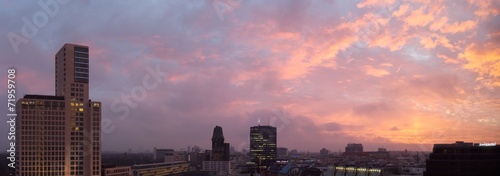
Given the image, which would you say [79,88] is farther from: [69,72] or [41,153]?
[41,153]

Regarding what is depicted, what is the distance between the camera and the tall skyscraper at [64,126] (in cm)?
10188

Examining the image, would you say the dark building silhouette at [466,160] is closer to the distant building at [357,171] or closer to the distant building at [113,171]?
the distant building at [357,171]

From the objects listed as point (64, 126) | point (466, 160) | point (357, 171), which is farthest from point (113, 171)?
point (466, 160)

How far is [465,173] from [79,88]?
89.0m

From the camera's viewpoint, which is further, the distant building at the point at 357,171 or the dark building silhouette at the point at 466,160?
the dark building silhouette at the point at 466,160

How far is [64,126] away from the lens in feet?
350

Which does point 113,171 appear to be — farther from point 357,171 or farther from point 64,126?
point 357,171

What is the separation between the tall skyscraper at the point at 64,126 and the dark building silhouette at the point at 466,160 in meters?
79.0

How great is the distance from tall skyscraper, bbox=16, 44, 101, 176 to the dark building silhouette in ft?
259

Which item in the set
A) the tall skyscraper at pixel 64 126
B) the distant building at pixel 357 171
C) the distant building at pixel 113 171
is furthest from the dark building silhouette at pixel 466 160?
the distant building at pixel 113 171

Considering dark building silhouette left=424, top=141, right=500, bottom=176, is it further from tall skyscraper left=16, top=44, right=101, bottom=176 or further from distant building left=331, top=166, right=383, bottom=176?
tall skyscraper left=16, top=44, right=101, bottom=176

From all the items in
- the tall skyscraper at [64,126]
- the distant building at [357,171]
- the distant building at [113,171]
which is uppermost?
the tall skyscraper at [64,126]

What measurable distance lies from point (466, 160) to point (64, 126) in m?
90.5

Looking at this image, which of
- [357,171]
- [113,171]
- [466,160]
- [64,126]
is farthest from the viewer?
[113,171]
